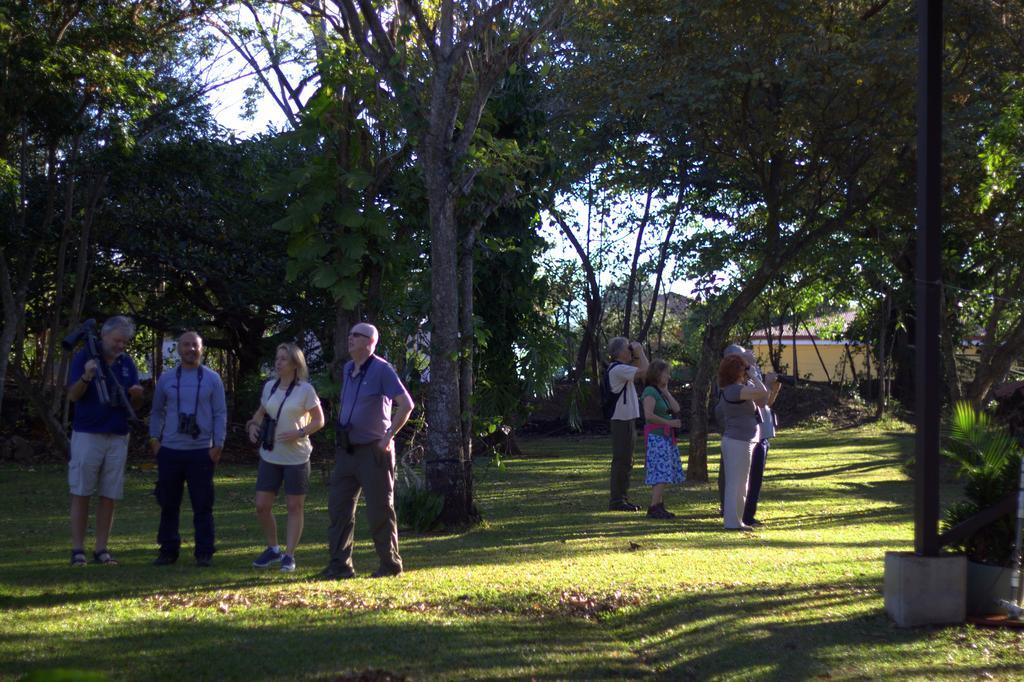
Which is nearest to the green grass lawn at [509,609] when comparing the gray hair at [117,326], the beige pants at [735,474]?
the beige pants at [735,474]

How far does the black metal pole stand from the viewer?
23.3 feet

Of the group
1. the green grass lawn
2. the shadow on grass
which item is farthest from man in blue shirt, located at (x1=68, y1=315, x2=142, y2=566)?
the shadow on grass

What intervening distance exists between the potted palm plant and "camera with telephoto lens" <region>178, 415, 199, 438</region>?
565 cm

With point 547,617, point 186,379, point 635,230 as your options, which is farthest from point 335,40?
point 635,230

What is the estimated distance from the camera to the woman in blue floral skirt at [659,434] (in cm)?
1302

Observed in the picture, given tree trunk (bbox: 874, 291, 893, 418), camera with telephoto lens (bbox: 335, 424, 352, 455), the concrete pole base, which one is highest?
tree trunk (bbox: 874, 291, 893, 418)

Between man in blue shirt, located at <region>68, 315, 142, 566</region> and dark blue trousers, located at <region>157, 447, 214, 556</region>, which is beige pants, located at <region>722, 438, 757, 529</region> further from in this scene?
man in blue shirt, located at <region>68, 315, 142, 566</region>

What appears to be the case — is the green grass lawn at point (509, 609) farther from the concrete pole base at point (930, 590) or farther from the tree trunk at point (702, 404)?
the tree trunk at point (702, 404)

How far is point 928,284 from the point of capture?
23.4 feet

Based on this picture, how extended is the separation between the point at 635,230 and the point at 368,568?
26.0 metres

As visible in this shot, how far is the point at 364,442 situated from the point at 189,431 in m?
1.52

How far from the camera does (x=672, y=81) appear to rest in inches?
641

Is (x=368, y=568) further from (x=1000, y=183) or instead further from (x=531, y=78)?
(x=531, y=78)

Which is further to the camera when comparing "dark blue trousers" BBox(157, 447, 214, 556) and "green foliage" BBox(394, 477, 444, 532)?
"green foliage" BBox(394, 477, 444, 532)
